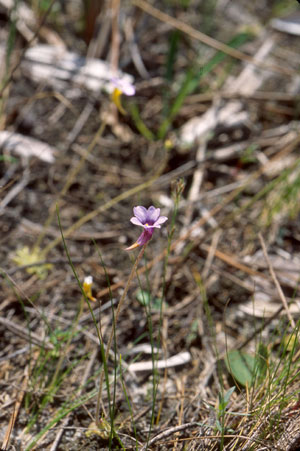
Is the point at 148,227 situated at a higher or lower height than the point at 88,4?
lower

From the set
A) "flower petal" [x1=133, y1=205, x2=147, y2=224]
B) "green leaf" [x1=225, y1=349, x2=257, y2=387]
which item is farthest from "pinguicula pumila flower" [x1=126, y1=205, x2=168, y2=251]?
"green leaf" [x1=225, y1=349, x2=257, y2=387]

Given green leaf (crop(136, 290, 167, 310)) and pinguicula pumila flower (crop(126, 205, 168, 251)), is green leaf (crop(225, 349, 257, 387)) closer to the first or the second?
green leaf (crop(136, 290, 167, 310))

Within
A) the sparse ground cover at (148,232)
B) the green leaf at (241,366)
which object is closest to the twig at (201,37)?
the sparse ground cover at (148,232)

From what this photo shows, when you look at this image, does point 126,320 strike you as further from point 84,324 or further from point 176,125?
point 176,125

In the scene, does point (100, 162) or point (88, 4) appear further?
point (88, 4)

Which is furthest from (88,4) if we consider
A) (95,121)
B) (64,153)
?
(64,153)

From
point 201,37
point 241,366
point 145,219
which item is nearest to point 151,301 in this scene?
point 241,366
